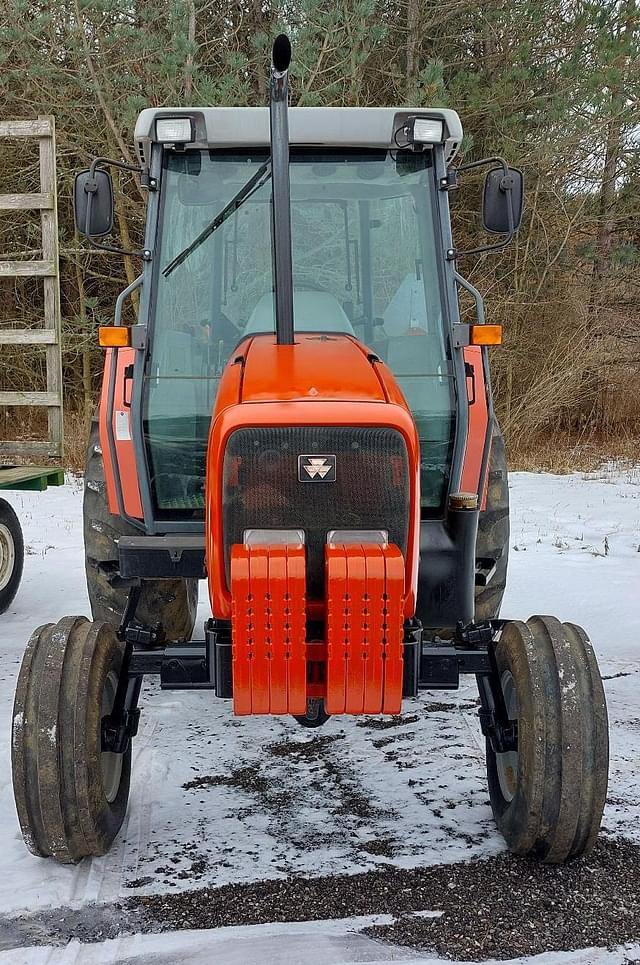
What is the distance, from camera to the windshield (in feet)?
11.3

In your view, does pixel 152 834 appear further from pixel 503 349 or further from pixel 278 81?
pixel 503 349

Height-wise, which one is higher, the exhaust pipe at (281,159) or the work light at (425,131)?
the work light at (425,131)

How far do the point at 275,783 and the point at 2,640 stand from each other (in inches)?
88.6

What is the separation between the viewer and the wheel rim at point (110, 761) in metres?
2.75

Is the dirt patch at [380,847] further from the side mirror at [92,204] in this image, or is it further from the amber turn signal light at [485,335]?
the side mirror at [92,204]

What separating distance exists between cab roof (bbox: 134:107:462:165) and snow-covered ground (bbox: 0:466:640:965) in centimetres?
226

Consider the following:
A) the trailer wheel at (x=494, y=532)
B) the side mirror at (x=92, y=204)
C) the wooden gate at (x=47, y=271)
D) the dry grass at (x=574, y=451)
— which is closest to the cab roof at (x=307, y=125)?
the side mirror at (x=92, y=204)

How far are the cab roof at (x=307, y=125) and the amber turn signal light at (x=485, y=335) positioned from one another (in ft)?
2.44

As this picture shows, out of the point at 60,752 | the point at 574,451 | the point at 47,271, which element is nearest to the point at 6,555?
the point at 47,271

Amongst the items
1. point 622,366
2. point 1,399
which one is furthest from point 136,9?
point 622,366

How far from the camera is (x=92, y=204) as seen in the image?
11.1 ft

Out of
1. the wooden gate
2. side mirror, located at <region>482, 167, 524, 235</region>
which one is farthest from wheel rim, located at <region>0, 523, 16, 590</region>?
side mirror, located at <region>482, 167, 524, 235</region>

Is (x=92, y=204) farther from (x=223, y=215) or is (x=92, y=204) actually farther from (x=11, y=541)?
(x=11, y=541)

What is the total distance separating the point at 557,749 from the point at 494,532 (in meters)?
1.49
